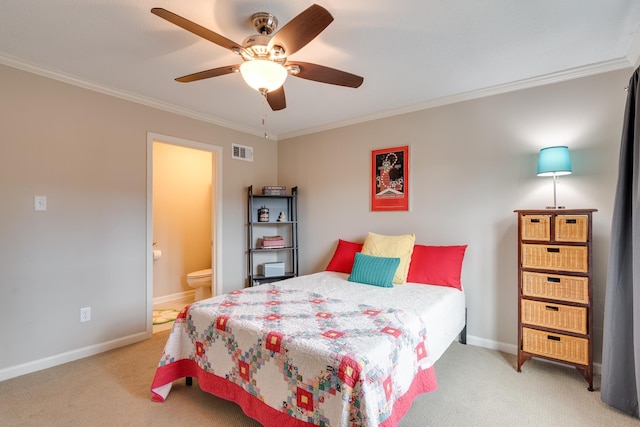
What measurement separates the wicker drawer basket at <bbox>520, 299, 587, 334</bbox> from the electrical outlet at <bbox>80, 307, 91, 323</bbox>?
146 inches

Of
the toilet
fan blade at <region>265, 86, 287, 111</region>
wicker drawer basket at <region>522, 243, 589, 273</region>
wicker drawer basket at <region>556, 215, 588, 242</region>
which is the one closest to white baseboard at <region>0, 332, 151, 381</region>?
the toilet

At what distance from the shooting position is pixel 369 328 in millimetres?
1741

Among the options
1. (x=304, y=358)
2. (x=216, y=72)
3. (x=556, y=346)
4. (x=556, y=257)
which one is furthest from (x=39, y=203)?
(x=556, y=346)

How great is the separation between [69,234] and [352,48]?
2.81 m

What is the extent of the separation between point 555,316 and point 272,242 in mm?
3061

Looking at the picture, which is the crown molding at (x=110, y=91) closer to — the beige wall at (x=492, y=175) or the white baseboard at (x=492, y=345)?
the beige wall at (x=492, y=175)

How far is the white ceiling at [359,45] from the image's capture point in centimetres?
177

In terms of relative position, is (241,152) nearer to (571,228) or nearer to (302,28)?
(302,28)

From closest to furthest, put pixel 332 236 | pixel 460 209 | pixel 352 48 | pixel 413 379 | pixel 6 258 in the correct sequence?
pixel 413 379, pixel 352 48, pixel 6 258, pixel 460 209, pixel 332 236

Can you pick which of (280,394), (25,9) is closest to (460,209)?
(280,394)

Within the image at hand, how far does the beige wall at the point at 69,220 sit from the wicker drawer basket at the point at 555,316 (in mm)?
3516

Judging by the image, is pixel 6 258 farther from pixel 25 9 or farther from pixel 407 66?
pixel 407 66

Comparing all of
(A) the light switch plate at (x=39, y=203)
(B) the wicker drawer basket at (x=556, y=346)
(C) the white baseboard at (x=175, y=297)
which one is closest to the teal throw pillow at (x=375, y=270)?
(B) the wicker drawer basket at (x=556, y=346)

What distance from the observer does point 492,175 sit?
9.48ft
